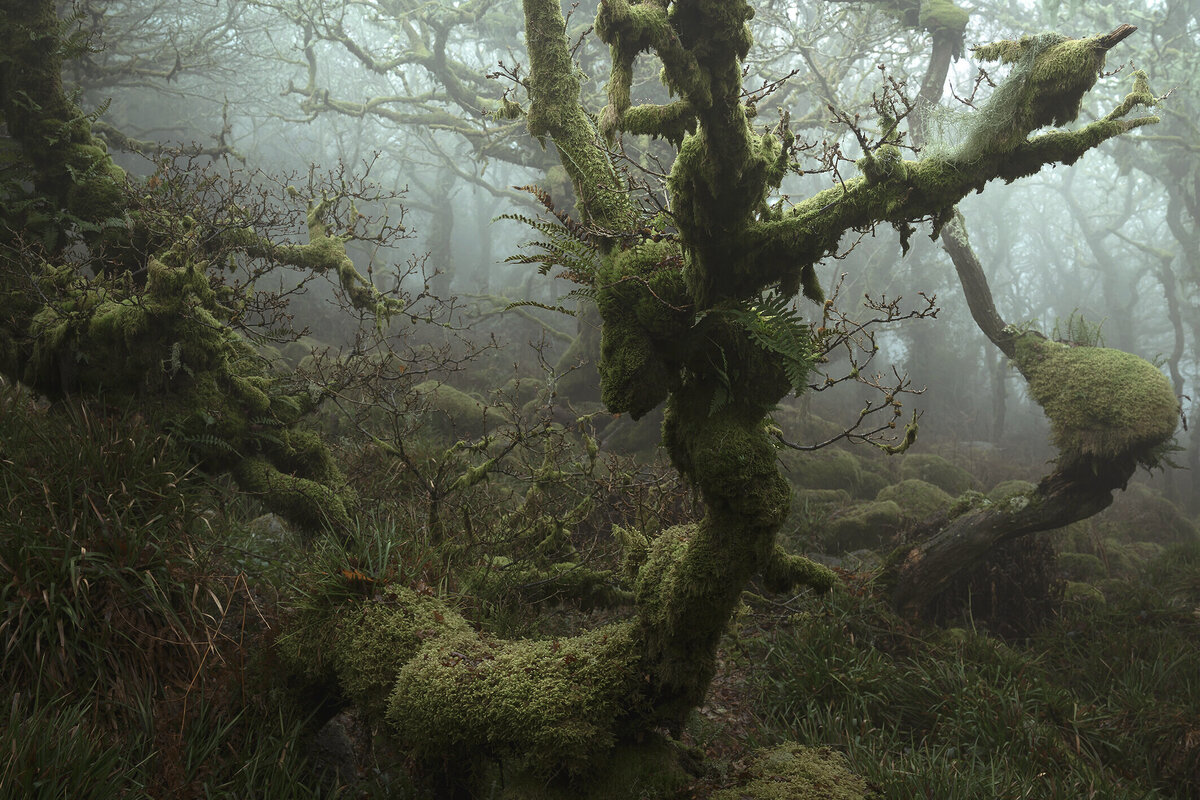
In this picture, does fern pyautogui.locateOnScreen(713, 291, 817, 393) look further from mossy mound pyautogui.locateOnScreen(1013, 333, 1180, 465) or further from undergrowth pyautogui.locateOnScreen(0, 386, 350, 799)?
mossy mound pyautogui.locateOnScreen(1013, 333, 1180, 465)

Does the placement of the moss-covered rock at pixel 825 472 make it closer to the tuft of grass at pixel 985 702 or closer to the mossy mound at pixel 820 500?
the mossy mound at pixel 820 500

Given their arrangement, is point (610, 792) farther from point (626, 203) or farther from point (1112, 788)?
point (1112, 788)

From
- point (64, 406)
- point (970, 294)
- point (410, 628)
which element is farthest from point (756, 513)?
point (970, 294)

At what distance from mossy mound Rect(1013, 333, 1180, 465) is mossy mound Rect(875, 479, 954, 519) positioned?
11.7ft

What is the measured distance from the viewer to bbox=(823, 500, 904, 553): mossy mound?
9141 millimetres

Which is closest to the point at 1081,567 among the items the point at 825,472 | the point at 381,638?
the point at 825,472

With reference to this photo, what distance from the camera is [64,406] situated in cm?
457

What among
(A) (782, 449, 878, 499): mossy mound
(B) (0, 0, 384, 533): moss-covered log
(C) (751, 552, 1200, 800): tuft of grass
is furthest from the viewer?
(A) (782, 449, 878, 499): mossy mound

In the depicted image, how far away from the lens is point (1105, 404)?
6.23 meters

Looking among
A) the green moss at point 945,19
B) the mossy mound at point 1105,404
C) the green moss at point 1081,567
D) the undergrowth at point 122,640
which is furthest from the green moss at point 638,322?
the green moss at point 945,19

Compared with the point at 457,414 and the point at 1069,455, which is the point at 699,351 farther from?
the point at 457,414

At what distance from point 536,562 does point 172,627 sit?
8.28ft

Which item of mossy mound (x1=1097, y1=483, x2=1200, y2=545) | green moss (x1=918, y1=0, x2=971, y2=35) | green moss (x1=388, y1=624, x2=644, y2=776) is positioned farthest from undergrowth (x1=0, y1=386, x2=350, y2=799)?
mossy mound (x1=1097, y1=483, x2=1200, y2=545)

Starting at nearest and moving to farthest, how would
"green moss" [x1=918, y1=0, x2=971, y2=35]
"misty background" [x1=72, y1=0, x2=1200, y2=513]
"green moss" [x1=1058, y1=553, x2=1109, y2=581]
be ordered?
"green moss" [x1=1058, y1=553, x2=1109, y2=581]
"green moss" [x1=918, y1=0, x2=971, y2=35]
"misty background" [x1=72, y1=0, x2=1200, y2=513]
